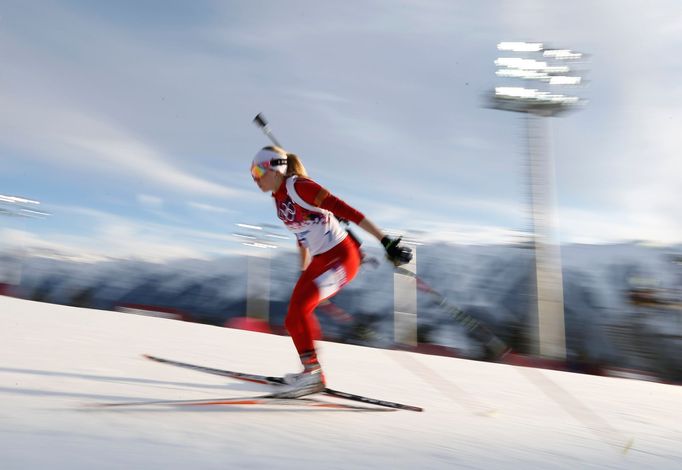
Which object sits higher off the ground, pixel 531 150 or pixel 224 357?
pixel 531 150

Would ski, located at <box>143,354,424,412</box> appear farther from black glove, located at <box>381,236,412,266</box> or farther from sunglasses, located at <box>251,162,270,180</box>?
sunglasses, located at <box>251,162,270,180</box>

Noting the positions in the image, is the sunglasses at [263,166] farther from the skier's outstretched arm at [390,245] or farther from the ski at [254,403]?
the ski at [254,403]

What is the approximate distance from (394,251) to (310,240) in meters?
0.49

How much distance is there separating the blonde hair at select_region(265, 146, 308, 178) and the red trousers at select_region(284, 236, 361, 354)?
47 cm

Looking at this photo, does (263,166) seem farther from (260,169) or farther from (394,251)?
(394,251)

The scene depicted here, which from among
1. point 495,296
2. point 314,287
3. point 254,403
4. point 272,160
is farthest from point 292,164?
point 495,296

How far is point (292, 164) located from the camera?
3.09 metres

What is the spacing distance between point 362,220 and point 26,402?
69.8 inches

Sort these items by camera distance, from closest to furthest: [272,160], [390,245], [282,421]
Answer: [282,421], [390,245], [272,160]

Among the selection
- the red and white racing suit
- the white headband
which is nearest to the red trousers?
the red and white racing suit

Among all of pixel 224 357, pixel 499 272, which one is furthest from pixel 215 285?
pixel 224 357

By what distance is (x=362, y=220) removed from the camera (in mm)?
2859

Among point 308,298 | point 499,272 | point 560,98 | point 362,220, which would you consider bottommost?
point 308,298

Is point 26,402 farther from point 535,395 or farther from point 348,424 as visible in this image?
point 535,395
